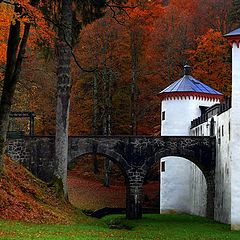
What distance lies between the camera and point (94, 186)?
36031 millimetres

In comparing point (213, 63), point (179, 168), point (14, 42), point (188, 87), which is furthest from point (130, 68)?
point (14, 42)

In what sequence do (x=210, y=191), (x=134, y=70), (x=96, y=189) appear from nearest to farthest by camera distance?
(x=210, y=191)
(x=96, y=189)
(x=134, y=70)

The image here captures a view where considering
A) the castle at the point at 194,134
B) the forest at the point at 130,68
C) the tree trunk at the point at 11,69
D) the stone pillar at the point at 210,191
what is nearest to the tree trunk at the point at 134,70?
the forest at the point at 130,68

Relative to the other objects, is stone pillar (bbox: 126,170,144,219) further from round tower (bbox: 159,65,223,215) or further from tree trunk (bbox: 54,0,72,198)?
tree trunk (bbox: 54,0,72,198)

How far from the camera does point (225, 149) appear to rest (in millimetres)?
24078

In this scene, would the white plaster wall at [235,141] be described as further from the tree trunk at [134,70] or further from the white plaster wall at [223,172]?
the tree trunk at [134,70]

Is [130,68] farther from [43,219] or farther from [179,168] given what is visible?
[43,219]

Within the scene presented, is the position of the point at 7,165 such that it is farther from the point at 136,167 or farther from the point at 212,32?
the point at 212,32

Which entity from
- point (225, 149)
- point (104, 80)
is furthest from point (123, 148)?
point (104, 80)

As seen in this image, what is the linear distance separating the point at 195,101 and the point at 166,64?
27.8ft

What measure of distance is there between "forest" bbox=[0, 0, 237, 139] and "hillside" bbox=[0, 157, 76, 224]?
15313 mm

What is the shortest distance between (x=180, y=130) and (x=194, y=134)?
0.97 metres

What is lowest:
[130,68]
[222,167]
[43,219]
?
[43,219]

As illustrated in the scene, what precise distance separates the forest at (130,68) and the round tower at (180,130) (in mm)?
5971
